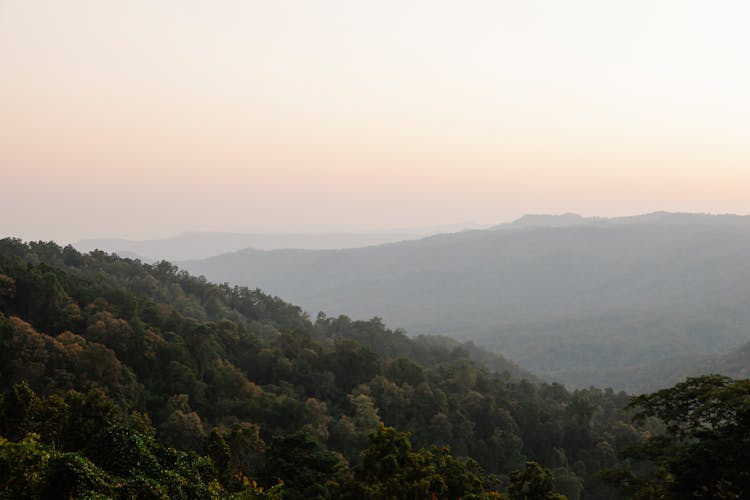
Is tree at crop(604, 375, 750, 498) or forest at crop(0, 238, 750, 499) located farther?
forest at crop(0, 238, 750, 499)

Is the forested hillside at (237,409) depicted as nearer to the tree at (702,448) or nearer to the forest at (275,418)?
the forest at (275,418)

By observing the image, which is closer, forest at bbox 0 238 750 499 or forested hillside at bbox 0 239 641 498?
forest at bbox 0 238 750 499

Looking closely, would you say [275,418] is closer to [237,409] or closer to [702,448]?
[237,409]

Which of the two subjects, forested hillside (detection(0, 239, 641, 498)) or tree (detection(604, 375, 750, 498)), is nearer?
tree (detection(604, 375, 750, 498))

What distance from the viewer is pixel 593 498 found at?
54.8 m

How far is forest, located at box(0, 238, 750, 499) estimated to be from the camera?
760 inches

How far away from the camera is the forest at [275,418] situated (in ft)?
63.3

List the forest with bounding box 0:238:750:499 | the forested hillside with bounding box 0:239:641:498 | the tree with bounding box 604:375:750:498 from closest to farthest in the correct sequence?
the tree with bounding box 604:375:750:498
the forest with bounding box 0:238:750:499
the forested hillside with bounding box 0:239:641:498

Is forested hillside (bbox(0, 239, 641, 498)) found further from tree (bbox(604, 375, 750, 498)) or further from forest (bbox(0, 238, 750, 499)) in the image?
tree (bbox(604, 375, 750, 498))

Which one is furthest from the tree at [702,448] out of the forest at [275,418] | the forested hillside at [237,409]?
the forested hillside at [237,409]

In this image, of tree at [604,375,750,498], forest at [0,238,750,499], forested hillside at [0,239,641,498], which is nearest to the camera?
tree at [604,375,750,498]

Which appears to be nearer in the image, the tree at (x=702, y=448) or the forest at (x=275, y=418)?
the tree at (x=702, y=448)

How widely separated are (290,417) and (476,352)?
105m

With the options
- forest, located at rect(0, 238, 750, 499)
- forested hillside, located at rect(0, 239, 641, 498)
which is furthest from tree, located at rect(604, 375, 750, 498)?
forested hillside, located at rect(0, 239, 641, 498)
